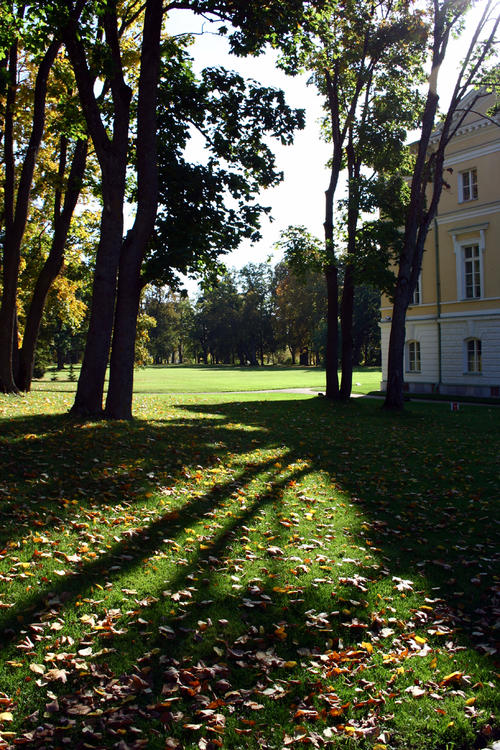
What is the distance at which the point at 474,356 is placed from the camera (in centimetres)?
2891

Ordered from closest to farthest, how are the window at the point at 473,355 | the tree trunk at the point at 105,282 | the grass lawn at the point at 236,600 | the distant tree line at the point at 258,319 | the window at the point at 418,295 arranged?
the grass lawn at the point at 236,600 < the tree trunk at the point at 105,282 < the window at the point at 473,355 < the window at the point at 418,295 < the distant tree line at the point at 258,319

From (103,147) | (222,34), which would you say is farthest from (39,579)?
(222,34)

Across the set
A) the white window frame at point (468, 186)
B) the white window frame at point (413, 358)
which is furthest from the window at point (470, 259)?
the white window frame at point (413, 358)

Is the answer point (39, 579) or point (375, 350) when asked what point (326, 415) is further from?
point (375, 350)

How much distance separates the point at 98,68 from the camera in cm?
1455

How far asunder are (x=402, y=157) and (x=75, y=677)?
21897 mm

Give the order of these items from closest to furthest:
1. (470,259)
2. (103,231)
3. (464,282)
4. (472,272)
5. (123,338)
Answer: (103,231)
(123,338)
(472,272)
(470,259)
(464,282)

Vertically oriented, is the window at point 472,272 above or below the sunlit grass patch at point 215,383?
above

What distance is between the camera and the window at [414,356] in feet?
105

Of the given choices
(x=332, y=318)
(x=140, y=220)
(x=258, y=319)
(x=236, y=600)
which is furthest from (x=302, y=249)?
(x=258, y=319)

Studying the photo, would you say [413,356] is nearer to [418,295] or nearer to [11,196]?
[418,295]

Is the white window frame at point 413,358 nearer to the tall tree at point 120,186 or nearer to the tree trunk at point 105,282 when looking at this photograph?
the tall tree at point 120,186

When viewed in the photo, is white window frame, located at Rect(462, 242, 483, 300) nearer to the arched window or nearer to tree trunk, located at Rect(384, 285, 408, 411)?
the arched window

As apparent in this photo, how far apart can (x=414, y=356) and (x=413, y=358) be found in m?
0.15
